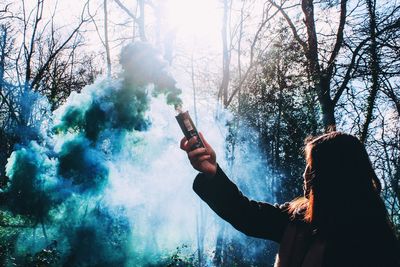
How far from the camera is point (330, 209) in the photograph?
191 centimetres

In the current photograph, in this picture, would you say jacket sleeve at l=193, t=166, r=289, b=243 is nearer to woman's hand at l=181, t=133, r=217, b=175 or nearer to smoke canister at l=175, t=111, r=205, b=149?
woman's hand at l=181, t=133, r=217, b=175

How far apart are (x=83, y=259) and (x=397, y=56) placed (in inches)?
407

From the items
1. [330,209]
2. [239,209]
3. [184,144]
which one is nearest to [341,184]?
[330,209]

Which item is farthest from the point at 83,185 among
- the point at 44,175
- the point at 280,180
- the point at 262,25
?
the point at 262,25

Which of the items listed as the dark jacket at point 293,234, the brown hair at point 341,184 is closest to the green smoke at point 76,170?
the dark jacket at point 293,234

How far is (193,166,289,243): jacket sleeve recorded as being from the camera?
195 centimetres

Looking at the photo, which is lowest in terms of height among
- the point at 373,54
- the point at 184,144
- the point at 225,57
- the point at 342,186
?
the point at 342,186

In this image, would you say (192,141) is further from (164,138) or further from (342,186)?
(164,138)

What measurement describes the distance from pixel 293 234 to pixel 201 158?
2.21 ft

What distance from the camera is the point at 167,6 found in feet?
56.4

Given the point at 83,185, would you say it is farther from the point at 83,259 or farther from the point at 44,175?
the point at 83,259

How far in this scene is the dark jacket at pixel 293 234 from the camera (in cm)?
177

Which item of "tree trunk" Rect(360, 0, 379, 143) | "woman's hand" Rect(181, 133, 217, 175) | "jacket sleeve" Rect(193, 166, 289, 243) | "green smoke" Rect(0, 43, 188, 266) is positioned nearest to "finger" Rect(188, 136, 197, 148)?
"woman's hand" Rect(181, 133, 217, 175)

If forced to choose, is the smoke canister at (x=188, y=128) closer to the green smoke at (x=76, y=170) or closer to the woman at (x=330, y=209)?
the woman at (x=330, y=209)
